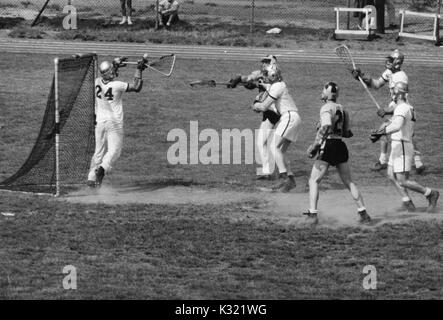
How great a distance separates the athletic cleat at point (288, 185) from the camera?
64.4ft

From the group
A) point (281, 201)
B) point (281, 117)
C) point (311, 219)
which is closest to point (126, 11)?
point (281, 117)

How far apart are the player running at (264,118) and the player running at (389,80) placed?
1636mm

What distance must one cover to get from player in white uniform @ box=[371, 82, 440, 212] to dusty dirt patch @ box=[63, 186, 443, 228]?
0.32 meters

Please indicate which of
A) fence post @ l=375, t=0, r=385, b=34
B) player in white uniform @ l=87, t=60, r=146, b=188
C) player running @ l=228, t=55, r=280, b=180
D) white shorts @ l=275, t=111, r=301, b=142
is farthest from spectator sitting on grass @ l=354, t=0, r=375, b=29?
player in white uniform @ l=87, t=60, r=146, b=188

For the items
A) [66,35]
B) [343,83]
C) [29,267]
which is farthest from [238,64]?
[29,267]

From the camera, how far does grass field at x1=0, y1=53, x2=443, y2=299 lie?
1411 centimetres

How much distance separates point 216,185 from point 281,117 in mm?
1699

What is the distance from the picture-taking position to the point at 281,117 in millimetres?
19953

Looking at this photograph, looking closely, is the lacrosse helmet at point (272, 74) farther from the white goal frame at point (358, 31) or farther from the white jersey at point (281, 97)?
the white goal frame at point (358, 31)

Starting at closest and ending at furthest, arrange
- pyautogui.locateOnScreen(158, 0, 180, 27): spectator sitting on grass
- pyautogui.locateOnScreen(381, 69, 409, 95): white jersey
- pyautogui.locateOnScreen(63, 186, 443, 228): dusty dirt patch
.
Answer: pyautogui.locateOnScreen(63, 186, 443, 228): dusty dirt patch, pyautogui.locateOnScreen(381, 69, 409, 95): white jersey, pyautogui.locateOnScreen(158, 0, 180, 27): spectator sitting on grass

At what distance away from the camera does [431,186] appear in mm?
20562

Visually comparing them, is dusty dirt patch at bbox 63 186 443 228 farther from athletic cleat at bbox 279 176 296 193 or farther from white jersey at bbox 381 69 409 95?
white jersey at bbox 381 69 409 95

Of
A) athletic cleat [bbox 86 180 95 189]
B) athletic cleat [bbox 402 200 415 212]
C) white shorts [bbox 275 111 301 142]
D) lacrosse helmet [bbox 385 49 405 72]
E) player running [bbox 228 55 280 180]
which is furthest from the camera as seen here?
lacrosse helmet [bbox 385 49 405 72]
